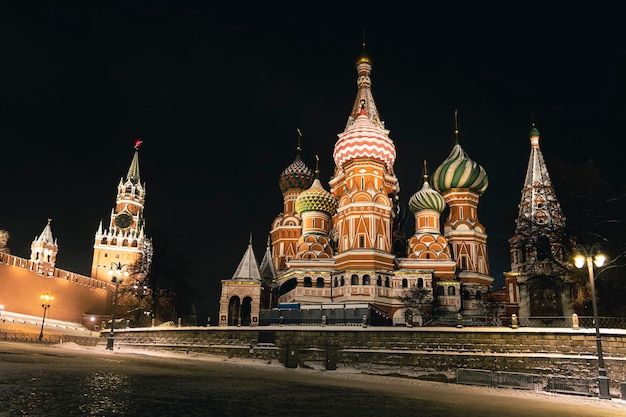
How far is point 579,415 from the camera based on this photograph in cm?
1030

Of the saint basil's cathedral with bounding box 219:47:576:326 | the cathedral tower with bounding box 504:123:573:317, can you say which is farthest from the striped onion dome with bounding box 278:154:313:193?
the cathedral tower with bounding box 504:123:573:317

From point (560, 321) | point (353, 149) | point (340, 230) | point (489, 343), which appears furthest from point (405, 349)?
point (353, 149)

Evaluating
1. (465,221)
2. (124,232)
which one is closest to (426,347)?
(465,221)

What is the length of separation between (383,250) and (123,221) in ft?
185

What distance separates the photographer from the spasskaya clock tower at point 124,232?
259 ft

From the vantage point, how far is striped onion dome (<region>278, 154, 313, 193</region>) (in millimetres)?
54122

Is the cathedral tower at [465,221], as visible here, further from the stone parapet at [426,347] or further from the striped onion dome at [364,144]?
the stone parapet at [426,347]

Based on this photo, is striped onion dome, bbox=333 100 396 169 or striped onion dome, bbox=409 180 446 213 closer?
striped onion dome, bbox=333 100 396 169

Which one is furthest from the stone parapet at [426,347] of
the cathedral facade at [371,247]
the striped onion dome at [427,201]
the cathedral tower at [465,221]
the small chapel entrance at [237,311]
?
the cathedral tower at [465,221]

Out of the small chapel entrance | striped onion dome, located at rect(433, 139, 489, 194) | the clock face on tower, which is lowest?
the small chapel entrance

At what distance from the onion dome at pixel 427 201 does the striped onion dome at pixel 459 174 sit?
3.48 m

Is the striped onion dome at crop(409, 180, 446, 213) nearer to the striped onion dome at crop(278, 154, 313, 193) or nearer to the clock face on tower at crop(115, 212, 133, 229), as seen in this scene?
the striped onion dome at crop(278, 154, 313, 193)

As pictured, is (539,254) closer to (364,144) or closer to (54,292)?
(364,144)

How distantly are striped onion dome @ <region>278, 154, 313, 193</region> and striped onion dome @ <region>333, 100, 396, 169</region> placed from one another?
11187mm
